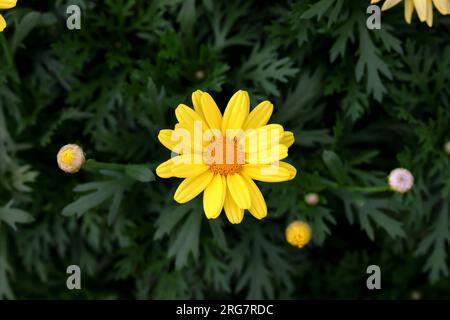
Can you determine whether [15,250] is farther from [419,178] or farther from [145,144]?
[419,178]

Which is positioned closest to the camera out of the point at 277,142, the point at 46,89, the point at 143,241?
the point at 277,142

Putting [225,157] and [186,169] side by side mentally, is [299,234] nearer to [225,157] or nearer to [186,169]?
[225,157]

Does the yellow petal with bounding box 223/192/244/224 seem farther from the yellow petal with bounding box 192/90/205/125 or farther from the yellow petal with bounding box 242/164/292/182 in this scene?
the yellow petal with bounding box 192/90/205/125

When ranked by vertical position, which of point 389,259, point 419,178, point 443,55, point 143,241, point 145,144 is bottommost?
point 389,259

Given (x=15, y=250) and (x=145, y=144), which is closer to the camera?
(x=145, y=144)

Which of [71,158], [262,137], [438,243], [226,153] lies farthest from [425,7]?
[71,158]

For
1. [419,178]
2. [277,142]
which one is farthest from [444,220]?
[277,142]
